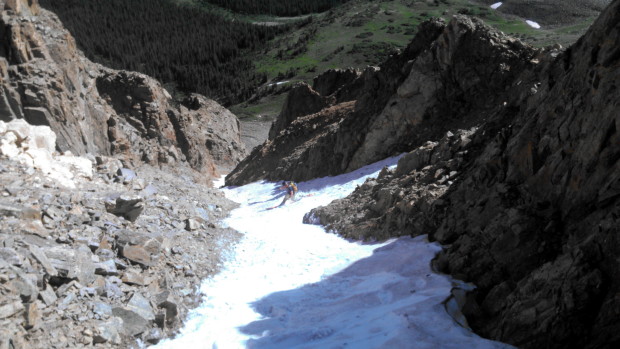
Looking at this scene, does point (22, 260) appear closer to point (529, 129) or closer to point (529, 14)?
point (529, 129)

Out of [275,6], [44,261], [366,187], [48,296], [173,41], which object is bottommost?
[173,41]

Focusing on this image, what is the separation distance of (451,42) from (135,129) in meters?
20.1

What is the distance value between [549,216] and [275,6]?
169042mm

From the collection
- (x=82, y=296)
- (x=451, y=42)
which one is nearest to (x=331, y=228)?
(x=82, y=296)

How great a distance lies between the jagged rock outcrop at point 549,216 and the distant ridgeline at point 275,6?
16056cm

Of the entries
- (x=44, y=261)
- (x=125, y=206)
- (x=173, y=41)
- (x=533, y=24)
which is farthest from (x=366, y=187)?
(x=173, y=41)

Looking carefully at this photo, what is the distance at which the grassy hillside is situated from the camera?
323 ft

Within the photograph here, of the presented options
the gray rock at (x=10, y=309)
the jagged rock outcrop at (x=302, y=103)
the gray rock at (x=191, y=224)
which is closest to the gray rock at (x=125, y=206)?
the gray rock at (x=191, y=224)

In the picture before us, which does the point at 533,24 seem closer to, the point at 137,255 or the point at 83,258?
the point at 137,255

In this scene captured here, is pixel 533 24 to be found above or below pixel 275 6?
below

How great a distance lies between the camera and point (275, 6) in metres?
165

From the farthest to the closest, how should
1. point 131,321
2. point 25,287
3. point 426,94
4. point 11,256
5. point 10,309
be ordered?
1. point 426,94
2. point 131,321
3. point 11,256
4. point 25,287
5. point 10,309

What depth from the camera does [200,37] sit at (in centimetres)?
13425

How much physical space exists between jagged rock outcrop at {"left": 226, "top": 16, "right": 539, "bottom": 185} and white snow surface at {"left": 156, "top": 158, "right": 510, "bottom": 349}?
10.1 m
